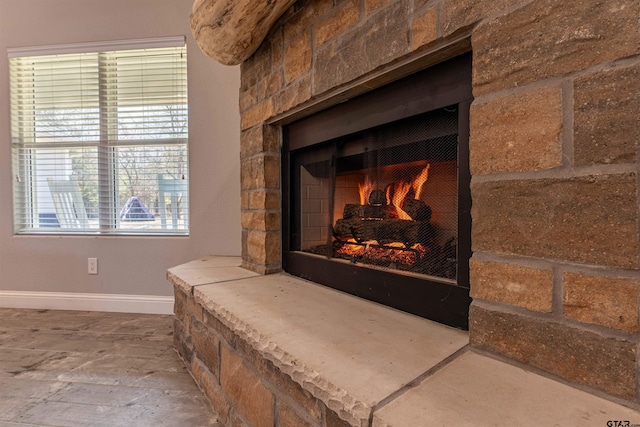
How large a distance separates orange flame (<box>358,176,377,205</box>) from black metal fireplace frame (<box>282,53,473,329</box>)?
207 millimetres

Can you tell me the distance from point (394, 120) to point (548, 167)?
50cm

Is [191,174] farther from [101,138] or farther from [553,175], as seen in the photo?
[553,175]

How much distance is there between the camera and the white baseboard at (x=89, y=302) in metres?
2.36

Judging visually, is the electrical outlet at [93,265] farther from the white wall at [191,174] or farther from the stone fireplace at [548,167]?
the stone fireplace at [548,167]

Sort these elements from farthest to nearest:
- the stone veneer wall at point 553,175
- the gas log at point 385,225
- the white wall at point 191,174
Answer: the white wall at point 191,174
the gas log at point 385,225
the stone veneer wall at point 553,175

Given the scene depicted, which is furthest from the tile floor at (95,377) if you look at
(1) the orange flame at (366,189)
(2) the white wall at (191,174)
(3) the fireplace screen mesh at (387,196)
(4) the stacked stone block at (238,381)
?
(1) the orange flame at (366,189)

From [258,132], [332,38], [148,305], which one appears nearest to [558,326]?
[332,38]

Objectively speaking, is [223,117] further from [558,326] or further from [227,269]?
[558,326]

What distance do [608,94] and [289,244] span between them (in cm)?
125

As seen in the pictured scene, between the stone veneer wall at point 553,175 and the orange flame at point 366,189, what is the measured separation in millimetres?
485

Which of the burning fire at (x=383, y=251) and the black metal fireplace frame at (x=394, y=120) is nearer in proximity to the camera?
the black metal fireplace frame at (x=394, y=120)

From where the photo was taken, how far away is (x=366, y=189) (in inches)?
50.0

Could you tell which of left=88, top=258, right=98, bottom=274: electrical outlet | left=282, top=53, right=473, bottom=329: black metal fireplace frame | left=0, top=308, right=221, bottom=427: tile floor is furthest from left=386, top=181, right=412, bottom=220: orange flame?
left=88, top=258, right=98, bottom=274: electrical outlet

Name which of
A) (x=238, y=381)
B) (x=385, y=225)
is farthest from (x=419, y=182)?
(x=238, y=381)
